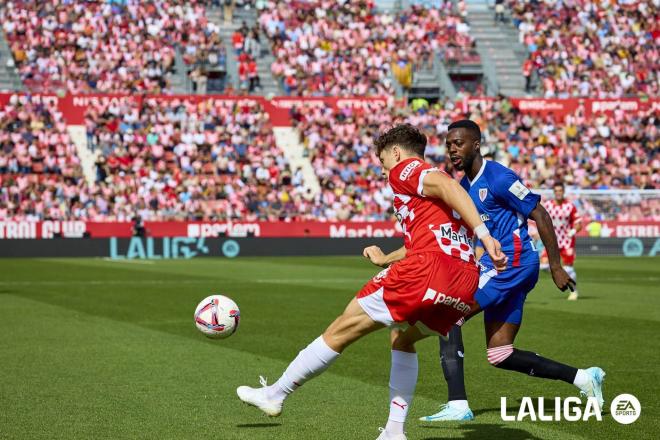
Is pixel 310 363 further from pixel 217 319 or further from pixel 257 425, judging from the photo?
pixel 217 319

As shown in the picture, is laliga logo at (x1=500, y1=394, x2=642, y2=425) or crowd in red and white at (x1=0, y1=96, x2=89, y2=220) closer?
laliga logo at (x1=500, y1=394, x2=642, y2=425)

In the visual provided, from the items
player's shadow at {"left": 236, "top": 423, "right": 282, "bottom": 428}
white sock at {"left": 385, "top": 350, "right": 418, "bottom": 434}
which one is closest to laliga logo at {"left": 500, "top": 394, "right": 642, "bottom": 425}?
white sock at {"left": 385, "top": 350, "right": 418, "bottom": 434}

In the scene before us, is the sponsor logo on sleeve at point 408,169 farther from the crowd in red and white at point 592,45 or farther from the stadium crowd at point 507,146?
the crowd in red and white at point 592,45

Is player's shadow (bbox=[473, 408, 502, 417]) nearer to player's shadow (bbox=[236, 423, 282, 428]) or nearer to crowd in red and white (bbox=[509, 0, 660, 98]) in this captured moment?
player's shadow (bbox=[236, 423, 282, 428])

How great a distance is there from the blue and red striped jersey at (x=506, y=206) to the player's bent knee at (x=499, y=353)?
0.63 metres

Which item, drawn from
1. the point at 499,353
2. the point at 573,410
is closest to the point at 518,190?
the point at 499,353

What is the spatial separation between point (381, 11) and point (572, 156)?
40.6ft

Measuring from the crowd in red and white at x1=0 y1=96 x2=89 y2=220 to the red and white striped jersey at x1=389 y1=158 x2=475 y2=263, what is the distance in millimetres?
32452

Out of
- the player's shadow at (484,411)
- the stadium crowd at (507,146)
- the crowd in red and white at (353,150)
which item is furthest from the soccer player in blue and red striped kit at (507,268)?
the stadium crowd at (507,146)

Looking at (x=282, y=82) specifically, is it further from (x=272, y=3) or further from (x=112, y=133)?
(x=112, y=133)

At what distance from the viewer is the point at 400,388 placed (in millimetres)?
7051

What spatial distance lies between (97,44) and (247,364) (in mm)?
34749

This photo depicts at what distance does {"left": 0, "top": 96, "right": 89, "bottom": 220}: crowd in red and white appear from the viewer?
124ft

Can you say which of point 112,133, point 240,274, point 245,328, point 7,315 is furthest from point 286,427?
point 112,133
